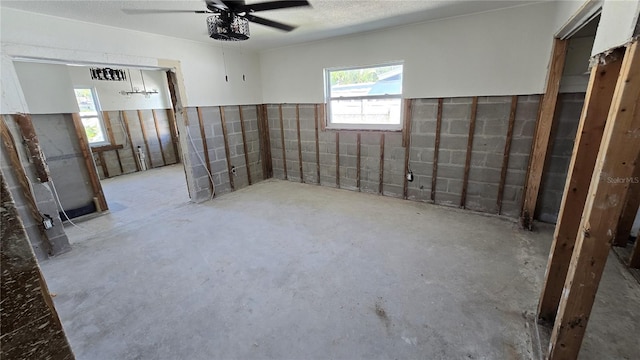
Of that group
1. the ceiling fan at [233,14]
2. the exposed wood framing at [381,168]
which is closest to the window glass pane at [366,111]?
the exposed wood framing at [381,168]

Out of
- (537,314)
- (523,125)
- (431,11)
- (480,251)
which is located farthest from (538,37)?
(537,314)

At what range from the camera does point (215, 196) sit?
4805mm

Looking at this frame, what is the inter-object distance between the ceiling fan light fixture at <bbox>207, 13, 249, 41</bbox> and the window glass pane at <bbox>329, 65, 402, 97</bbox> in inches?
89.6

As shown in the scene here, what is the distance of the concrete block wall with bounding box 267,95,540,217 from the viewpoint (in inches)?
135

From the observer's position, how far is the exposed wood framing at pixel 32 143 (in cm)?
278

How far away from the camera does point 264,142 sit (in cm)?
564

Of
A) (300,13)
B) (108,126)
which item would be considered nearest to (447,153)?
(300,13)

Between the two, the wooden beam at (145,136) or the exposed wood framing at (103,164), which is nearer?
the exposed wood framing at (103,164)

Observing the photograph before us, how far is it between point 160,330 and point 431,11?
13.6 feet

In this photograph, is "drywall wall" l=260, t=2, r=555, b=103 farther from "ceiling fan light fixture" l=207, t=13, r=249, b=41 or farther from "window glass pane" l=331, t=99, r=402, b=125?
"ceiling fan light fixture" l=207, t=13, r=249, b=41

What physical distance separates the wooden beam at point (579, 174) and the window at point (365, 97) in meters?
2.73

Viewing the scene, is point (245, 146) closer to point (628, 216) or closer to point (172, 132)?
point (172, 132)

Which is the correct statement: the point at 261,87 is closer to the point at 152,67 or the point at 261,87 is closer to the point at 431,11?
the point at 152,67

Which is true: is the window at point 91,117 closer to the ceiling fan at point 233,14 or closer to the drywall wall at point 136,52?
the drywall wall at point 136,52
